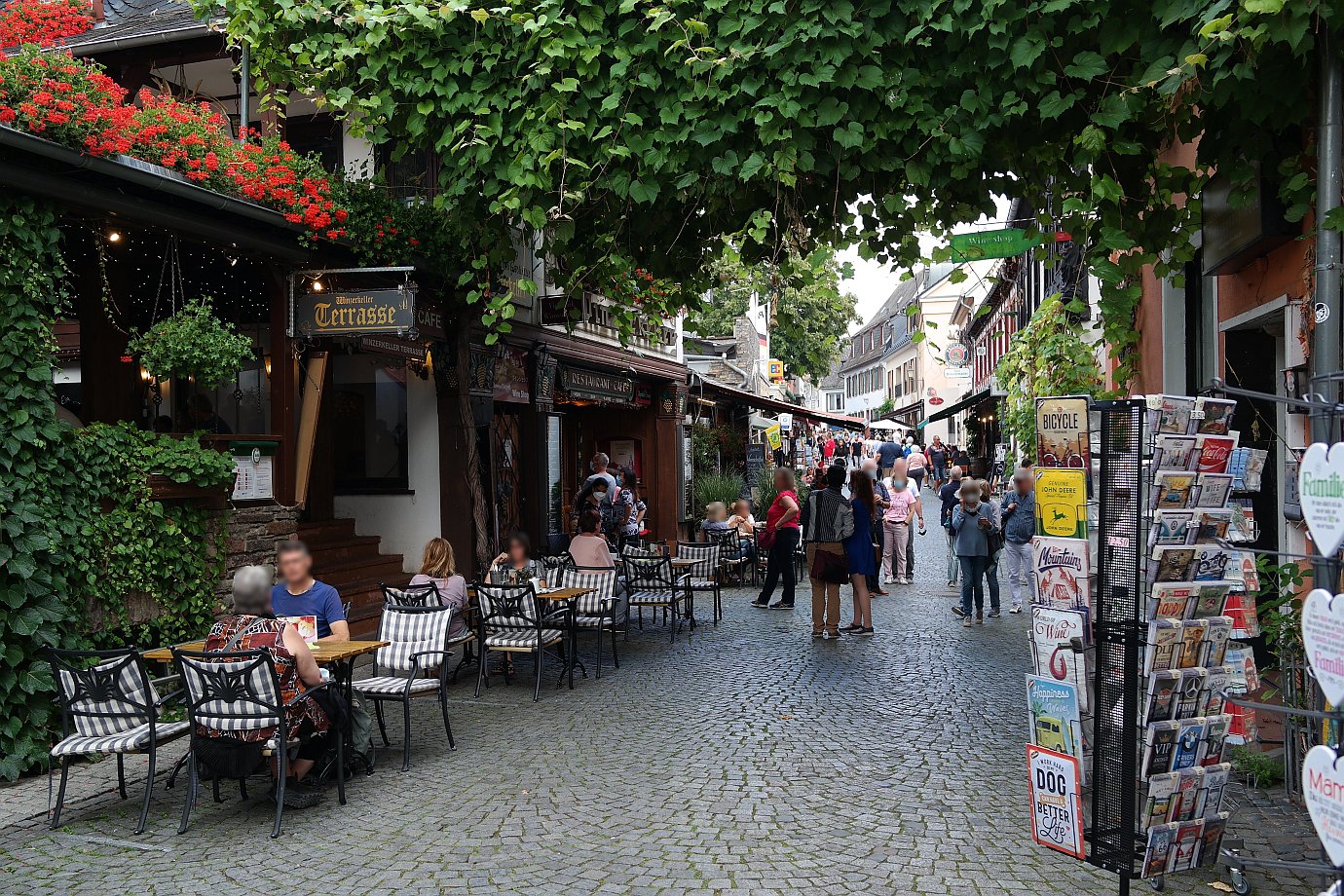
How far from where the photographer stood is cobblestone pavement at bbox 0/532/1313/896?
4875mm

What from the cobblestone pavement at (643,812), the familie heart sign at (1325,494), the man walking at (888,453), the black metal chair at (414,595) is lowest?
the cobblestone pavement at (643,812)

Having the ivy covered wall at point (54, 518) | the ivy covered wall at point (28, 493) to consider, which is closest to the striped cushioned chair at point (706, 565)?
the ivy covered wall at point (54, 518)

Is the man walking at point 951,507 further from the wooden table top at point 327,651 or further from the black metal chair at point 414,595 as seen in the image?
the wooden table top at point 327,651

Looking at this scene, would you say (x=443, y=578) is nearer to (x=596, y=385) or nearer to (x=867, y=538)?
(x=867, y=538)

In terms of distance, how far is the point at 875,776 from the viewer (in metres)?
6.43

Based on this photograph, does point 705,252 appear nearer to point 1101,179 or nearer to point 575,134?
point 575,134

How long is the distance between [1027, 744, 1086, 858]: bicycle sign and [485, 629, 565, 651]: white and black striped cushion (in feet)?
15.7

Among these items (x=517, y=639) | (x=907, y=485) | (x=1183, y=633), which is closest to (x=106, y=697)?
(x=517, y=639)

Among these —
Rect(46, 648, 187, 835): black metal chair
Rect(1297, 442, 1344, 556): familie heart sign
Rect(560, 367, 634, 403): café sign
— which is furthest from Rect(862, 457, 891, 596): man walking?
Rect(1297, 442, 1344, 556): familie heart sign

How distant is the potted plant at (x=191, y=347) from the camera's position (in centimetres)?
761

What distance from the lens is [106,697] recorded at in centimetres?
573

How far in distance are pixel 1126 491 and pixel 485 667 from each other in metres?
6.51

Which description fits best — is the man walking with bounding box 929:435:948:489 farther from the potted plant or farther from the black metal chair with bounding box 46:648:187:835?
the black metal chair with bounding box 46:648:187:835

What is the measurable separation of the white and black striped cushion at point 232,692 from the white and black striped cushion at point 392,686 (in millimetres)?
1128
